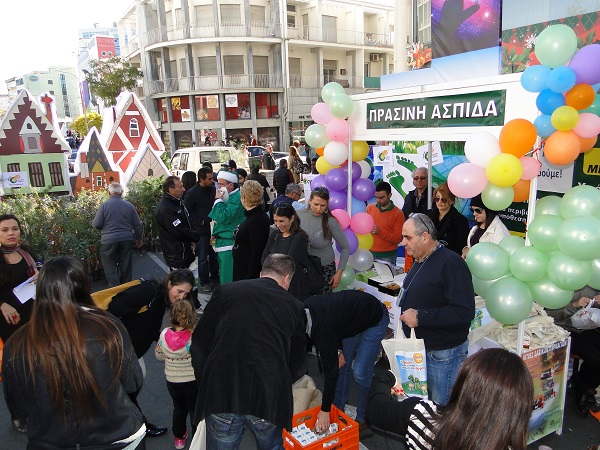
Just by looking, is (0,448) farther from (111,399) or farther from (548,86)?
(548,86)

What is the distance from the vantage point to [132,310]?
3.10 meters

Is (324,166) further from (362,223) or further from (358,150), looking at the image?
(362,223)

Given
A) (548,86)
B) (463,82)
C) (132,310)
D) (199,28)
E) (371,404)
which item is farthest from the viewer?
(199,28)

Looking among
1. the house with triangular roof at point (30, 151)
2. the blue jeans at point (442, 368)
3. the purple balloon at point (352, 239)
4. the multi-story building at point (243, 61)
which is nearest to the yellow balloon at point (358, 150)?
the purple balloon at point (352, 239)

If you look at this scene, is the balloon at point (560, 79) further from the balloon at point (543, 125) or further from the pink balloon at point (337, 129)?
the pink balloon at point (337, 129)

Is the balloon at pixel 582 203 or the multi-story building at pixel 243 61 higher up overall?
the multi-story building at pixel 243 61

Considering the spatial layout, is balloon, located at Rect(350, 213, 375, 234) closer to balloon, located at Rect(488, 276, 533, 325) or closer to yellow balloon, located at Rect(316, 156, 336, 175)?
yellow balloon, located at Rect(316, 156, 336, 175)

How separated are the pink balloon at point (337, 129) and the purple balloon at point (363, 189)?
2.41 ft

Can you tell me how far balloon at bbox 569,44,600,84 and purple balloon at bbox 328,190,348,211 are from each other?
285 centimetres

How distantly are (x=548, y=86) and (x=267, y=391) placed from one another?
2.56 metres

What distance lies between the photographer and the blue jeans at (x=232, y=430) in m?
2.51

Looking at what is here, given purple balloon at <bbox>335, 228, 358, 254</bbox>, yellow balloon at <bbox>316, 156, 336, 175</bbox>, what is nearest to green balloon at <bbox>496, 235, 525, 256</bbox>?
purple balloon at <bbox>335, 228, 358, 254</bbox>

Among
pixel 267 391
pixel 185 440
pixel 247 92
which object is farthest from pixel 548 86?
pixel 247 92

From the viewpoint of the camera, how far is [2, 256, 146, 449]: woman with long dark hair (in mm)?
1992
